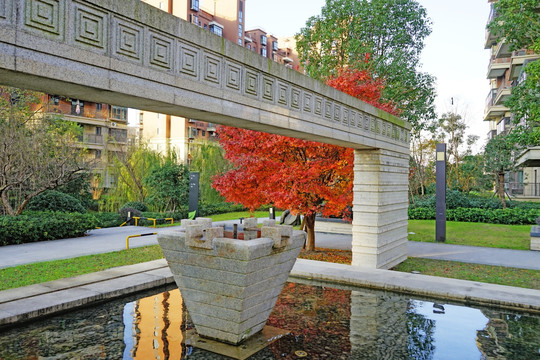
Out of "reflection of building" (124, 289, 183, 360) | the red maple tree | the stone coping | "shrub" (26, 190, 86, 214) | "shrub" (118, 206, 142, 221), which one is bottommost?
"reflection of building" (124, 289, 183, 360)

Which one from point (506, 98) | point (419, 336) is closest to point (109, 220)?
point (419, 336)

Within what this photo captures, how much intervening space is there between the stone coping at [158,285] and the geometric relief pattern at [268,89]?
15.2ft

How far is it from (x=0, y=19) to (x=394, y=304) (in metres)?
7.27

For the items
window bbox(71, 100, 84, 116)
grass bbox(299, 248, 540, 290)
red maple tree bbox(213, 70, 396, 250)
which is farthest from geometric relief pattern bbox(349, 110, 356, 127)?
window bbox(71, 100, 84, 116)

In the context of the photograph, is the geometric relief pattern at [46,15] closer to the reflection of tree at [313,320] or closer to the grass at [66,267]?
the reflection of tree at [313,320]

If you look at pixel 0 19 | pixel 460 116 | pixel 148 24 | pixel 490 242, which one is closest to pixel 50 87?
pixel 0 19

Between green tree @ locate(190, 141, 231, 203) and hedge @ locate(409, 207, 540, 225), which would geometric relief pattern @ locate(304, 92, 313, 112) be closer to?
hedge @ locate(409, 207, 540, 225)

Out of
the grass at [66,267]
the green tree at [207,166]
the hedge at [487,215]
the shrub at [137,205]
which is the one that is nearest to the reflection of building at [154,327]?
the grass at [66,267]

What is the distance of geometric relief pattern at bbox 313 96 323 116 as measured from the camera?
7551mm

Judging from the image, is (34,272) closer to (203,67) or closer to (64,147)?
(203,67)

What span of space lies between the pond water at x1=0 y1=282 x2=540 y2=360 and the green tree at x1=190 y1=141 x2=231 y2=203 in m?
22.2

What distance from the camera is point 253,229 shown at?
6.26m

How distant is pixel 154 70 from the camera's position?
4.48 metres

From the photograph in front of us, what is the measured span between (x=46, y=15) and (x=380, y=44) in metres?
23.5
